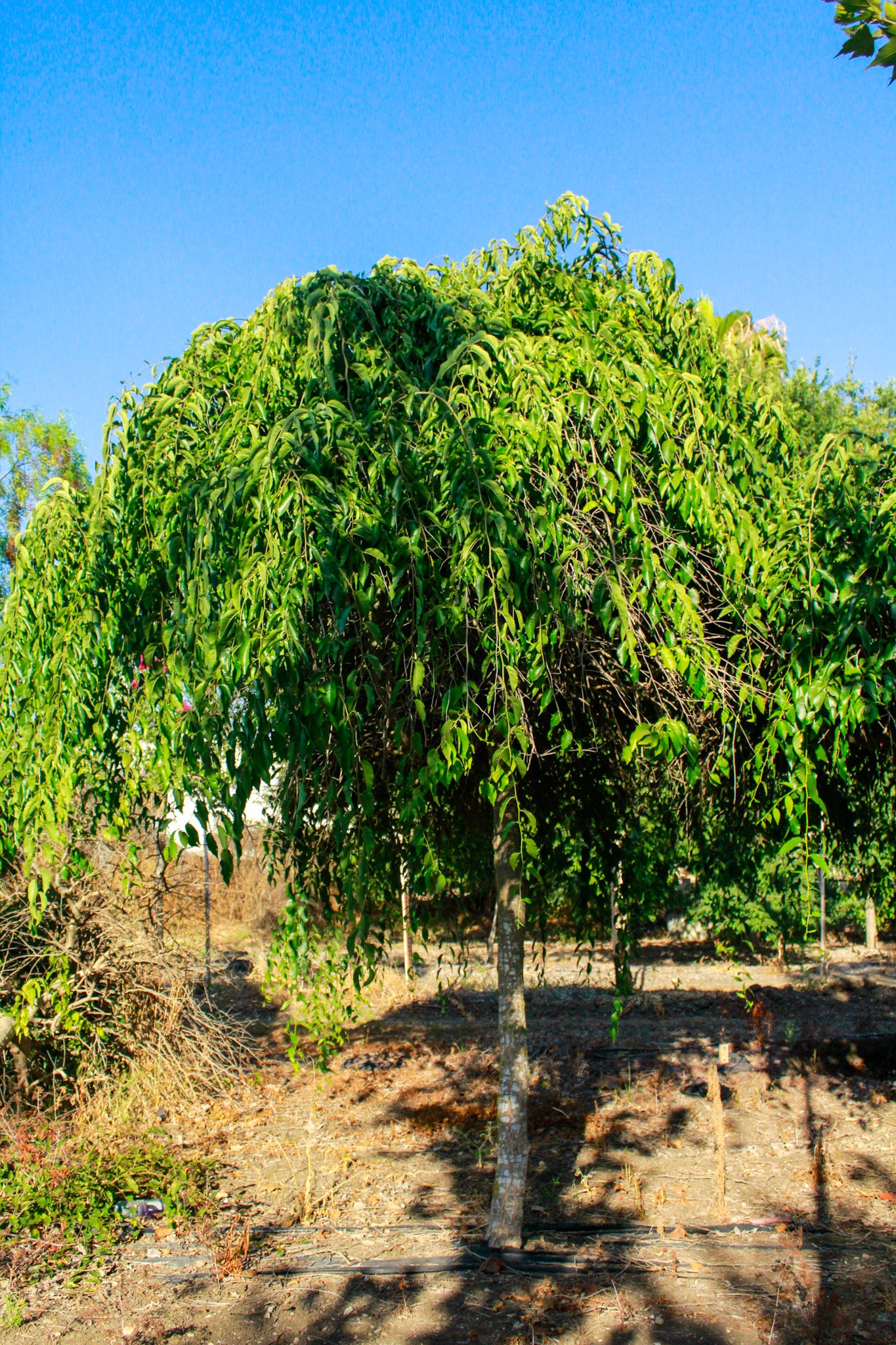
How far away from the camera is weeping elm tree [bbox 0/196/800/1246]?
10.4ft

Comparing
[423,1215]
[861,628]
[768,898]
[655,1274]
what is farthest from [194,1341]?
[768,898]

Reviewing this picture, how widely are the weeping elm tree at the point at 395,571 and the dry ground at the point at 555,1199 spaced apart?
0.61 m

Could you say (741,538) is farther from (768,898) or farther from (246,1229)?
(768,898)

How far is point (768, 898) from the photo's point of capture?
12.8 metres

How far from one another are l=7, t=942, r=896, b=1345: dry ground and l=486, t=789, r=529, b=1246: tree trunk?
0.19 m

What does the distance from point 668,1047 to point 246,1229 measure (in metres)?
4.80

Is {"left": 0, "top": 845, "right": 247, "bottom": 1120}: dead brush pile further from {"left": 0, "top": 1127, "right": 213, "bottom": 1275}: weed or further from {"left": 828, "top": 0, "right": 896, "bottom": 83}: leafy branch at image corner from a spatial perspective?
{"left": 828, "top": 0, "right": 896, "bottom": 83}: leafy branch at image corner

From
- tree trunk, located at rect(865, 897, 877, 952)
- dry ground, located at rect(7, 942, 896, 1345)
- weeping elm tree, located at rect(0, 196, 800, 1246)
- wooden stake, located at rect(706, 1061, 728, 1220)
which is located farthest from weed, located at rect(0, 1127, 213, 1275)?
tree trunk, located at rect(865, 897, 877, 952)

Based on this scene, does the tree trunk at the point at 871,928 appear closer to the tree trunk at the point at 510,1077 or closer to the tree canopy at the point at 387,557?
the tree trunk at the point at 510,1077

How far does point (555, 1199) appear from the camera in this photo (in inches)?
212

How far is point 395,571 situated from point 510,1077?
261cm

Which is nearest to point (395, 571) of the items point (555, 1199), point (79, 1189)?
point (555, 1199)

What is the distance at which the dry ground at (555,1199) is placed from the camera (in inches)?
159

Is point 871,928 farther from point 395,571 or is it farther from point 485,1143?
point 395,571
